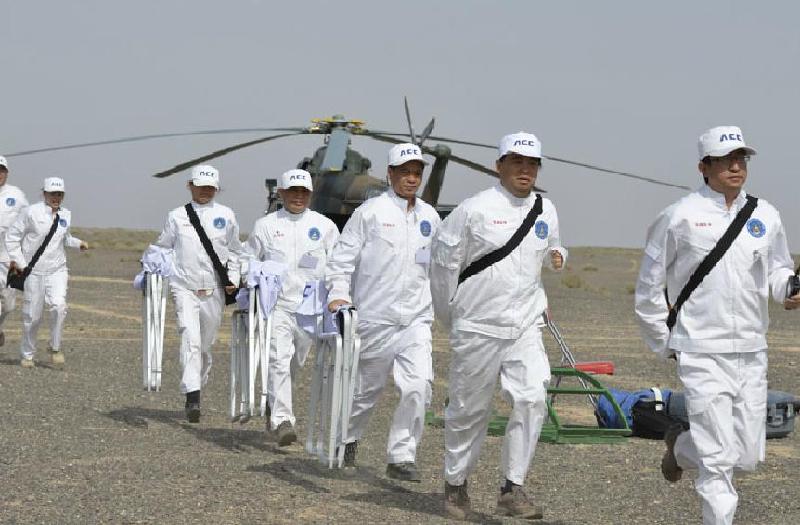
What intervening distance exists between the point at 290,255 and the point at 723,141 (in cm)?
500

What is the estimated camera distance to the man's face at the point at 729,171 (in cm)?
746

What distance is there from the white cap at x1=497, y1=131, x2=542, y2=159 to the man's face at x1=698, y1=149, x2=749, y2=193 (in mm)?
1164

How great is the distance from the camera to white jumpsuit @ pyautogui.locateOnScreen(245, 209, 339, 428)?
37.9ft

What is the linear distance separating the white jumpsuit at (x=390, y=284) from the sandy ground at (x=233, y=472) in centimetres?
76

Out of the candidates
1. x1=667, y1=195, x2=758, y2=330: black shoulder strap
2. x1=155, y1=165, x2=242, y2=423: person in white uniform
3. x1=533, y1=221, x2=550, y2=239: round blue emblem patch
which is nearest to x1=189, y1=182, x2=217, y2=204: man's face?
x1=155, y1=165, x2=242, y2=423: person in white uniform

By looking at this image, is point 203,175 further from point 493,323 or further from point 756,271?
point 756,271

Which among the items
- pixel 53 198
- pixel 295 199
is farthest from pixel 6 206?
pixel 295 199

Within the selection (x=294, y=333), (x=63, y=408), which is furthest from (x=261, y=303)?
(x=63, y=408)

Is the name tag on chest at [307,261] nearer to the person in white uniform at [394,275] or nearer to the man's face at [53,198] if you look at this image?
the person in white uniform at [394,275]

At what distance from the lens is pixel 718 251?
7.35 meters

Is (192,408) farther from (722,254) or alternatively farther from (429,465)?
(722,254)

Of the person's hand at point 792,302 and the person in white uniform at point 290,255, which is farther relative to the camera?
the person in white uniform at point 290,255

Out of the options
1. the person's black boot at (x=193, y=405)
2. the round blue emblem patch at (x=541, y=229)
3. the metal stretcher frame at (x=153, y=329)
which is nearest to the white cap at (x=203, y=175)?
the metal stretcher frame at (x=153, y=329)

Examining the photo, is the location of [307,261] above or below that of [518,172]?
below
